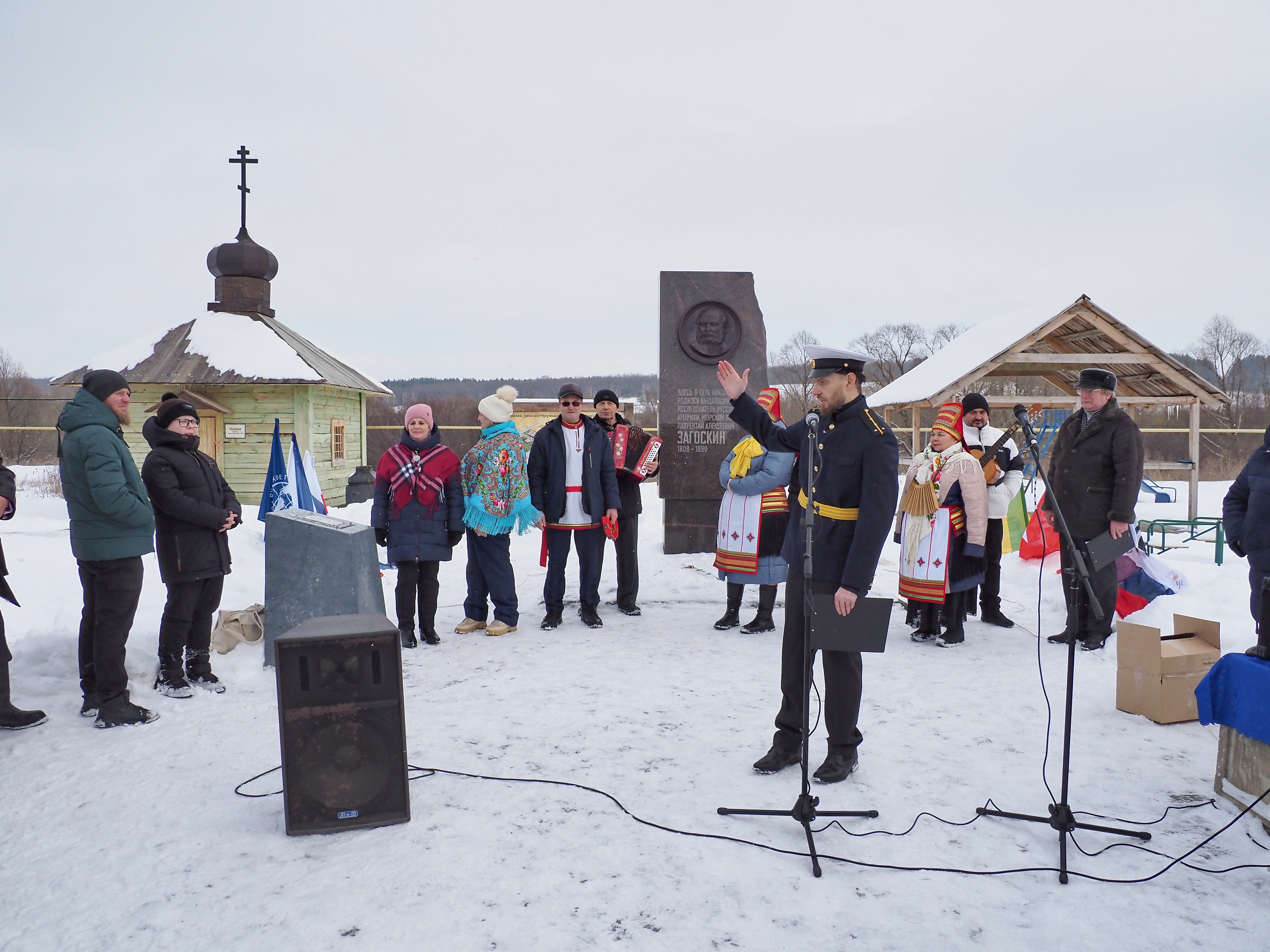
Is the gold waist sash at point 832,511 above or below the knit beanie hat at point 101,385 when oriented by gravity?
below

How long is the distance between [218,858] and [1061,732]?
392cm

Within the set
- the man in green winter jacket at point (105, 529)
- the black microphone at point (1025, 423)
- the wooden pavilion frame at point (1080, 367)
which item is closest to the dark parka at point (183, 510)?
the man in green winter jacket at point (105, 529)

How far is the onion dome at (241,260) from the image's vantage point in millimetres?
15703

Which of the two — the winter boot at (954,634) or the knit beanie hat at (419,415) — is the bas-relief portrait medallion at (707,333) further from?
the winter boot at (954,634)

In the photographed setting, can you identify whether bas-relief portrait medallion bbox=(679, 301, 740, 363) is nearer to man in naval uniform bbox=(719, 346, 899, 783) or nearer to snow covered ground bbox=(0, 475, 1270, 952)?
snow covered ground bbox=(0, 475, 1270, 952)

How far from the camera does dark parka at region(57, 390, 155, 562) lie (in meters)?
4.33

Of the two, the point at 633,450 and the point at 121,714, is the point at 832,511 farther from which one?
the point at 633,450

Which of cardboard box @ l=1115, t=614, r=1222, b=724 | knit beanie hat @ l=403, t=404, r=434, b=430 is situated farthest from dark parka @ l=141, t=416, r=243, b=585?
cardboard box @ l=1115, t=614, r=1222, b=724

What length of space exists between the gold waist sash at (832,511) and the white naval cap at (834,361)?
1.78 ft

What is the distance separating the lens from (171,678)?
4.92 metres

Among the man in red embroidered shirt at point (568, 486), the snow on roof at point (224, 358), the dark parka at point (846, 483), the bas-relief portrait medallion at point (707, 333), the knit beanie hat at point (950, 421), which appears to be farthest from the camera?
the snow on roof at point (224, 358)

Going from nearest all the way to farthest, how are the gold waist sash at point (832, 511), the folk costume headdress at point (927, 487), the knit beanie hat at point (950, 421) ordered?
the gold waist sash at point (832, 511)
the folk costume headdress at point (927, 487)
the knit beanie hat at point (950, 421)

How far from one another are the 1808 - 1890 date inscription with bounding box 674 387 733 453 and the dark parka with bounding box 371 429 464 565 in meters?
4.12

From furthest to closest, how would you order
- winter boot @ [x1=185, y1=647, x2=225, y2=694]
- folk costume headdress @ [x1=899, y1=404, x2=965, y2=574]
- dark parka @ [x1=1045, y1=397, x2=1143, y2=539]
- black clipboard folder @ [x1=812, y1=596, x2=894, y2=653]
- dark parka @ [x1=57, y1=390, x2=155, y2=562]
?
folk costume headdress @ [x1=899, y1=404, x2=965, y2=574], dark parka @ [x1=1045, y1=397, x2=1143, y2=539], winter boot @ [x1=185, y1=647, x2=225, y2=694], dark parka @ [x1=57, y1=390, x2=155, y2=562], black clipboard folder @ [x1=812, y1=596, x2=894, y2=653]
